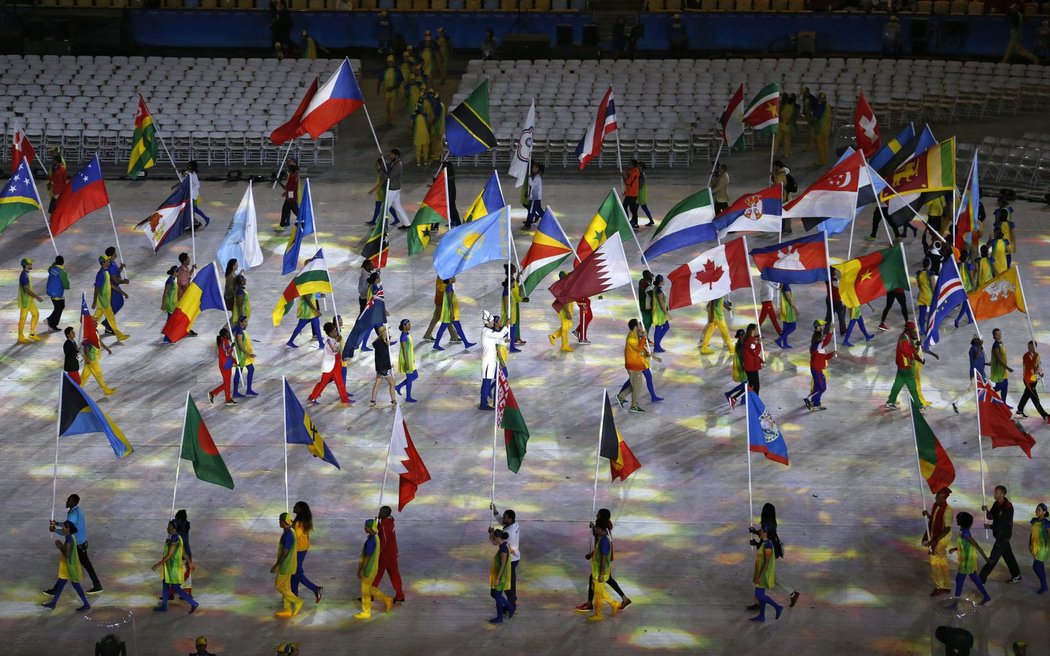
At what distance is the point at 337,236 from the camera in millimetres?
31422

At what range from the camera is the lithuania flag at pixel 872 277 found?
77.9 feet

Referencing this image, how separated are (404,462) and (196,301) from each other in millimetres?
6025

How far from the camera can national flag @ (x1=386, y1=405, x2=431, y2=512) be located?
18.7m

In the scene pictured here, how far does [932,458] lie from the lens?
18.9 meters

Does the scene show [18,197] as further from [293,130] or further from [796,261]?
[796,261]

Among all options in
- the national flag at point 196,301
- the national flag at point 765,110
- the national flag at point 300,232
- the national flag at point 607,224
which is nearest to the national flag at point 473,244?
the national flag at point 607,224

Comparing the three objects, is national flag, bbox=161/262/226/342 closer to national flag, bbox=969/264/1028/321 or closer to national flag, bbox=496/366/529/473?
national flag, bbox=496/366/529/473

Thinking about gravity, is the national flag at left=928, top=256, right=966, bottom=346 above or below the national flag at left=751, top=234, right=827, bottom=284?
below

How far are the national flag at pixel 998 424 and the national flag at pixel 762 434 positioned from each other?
2.74 metres

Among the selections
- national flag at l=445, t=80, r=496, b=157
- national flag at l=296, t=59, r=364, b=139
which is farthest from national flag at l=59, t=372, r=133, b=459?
national flag at l=445, t=80, r=496, b=157

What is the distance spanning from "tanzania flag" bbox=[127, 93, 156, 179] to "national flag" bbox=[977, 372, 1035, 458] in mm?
17810

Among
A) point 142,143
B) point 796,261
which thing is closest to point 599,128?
point 796,261

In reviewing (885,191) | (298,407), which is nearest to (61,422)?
(298,407)

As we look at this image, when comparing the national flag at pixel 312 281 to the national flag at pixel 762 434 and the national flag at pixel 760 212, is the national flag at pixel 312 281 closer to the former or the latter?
the national flag at pixel 760 212
